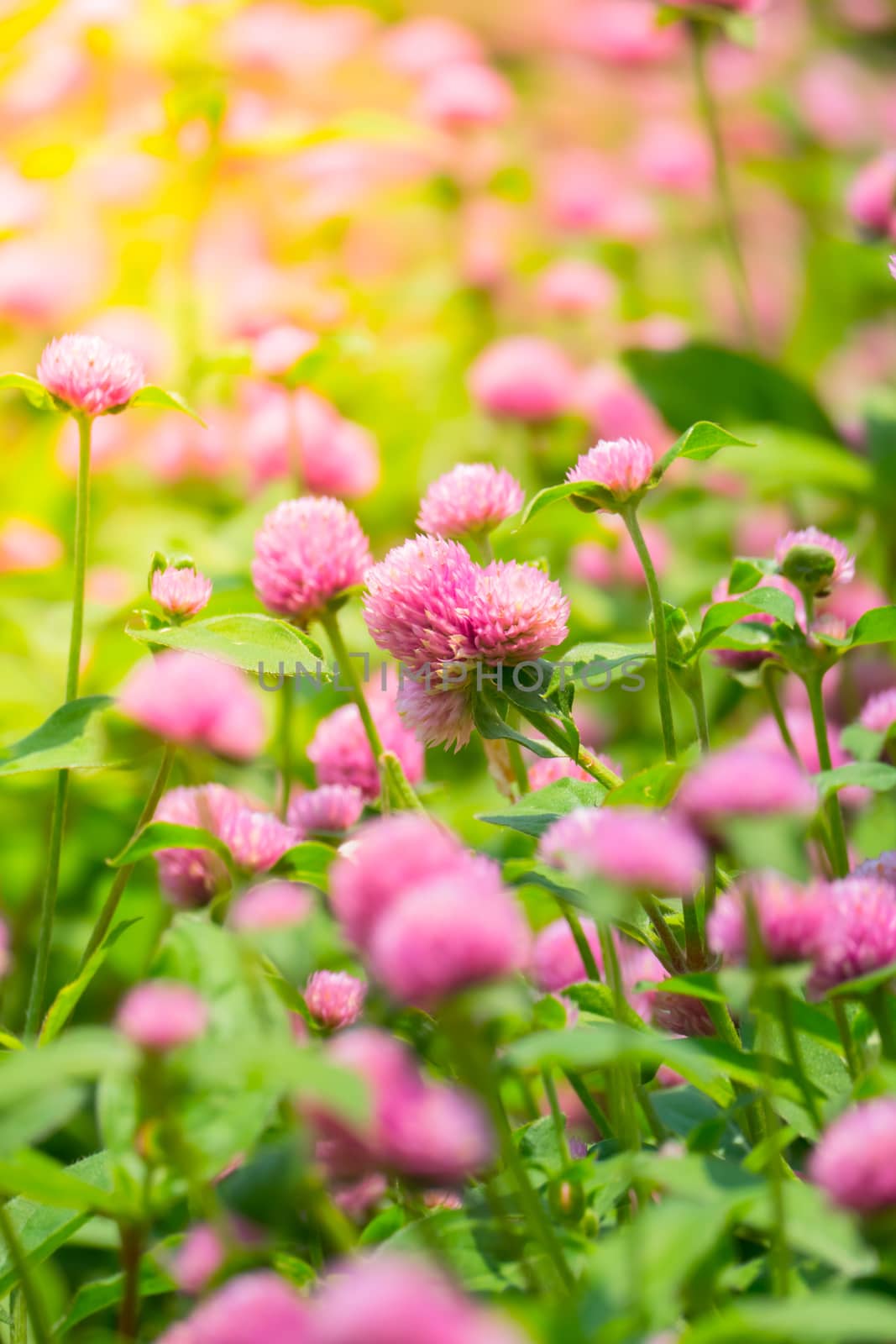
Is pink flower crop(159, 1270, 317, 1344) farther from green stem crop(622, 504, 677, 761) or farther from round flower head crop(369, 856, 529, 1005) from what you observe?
green stem crop(622, 504, 677, 761)

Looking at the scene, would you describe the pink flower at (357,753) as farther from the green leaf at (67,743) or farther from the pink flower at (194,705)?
the pink flower at (194,705)

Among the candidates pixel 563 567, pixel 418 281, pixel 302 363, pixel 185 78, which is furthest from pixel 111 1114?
pixel 418 281

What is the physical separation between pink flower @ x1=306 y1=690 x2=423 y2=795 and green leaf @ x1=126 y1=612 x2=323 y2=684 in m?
0.18

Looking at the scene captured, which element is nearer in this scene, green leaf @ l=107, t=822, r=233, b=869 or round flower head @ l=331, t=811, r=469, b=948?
round flower head @ l=331, t=811, r=469, b=948

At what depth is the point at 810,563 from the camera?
0.71 meters

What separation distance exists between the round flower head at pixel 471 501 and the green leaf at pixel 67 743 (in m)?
0.22

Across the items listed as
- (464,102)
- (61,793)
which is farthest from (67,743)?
(464,102)

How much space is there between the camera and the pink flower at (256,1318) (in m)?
0.35

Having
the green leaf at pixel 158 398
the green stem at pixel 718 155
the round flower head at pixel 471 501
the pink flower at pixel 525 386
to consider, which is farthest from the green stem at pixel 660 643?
the green stem at pixel 718 155

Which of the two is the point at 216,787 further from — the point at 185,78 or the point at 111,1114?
the point at 185,78

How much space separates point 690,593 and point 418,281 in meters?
1.18

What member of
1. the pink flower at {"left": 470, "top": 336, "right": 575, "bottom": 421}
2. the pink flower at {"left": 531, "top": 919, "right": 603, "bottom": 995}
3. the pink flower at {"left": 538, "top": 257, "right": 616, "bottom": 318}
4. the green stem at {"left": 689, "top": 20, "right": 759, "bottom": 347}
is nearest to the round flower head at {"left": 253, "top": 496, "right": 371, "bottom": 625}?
the pink flower at {"left": 531, "top": 919, "right": 603, "bottom": 995}

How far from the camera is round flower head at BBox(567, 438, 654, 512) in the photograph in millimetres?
679

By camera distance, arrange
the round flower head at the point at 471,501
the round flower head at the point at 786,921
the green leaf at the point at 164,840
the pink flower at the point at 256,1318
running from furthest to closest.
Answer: the round flower head at the point at 471,501 < the green leaf at the point at 164,840 < the round flower head at the point at 786,921 < the pink flower at the point at 256,1318
